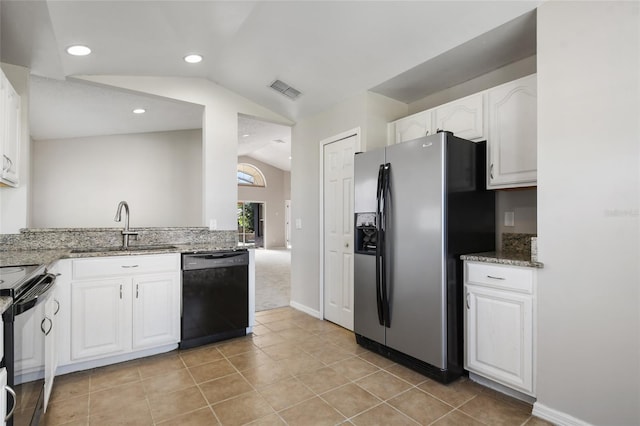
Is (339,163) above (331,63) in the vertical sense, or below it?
below

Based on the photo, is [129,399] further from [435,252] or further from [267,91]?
[267,91]

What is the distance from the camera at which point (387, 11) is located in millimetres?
2320

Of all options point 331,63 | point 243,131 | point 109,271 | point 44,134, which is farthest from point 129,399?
point 243,131

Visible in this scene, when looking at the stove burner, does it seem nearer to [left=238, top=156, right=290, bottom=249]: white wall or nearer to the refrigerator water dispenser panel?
the refrigerator water dispenser panel

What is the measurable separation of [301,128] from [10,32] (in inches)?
106

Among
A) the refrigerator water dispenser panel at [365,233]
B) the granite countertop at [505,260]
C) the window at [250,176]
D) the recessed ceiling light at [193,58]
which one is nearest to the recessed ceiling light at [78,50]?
the recessed ceiling light at [193,58]

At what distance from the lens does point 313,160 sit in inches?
159

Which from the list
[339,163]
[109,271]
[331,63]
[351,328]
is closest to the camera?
[109,271]

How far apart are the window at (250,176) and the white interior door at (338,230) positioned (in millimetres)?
9611

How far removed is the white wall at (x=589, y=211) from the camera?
5.49 feet

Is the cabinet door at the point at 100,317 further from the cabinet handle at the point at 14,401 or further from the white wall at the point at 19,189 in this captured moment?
the cabinet handle at the point at 14,401

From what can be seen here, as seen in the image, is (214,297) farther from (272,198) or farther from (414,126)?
(272,198)

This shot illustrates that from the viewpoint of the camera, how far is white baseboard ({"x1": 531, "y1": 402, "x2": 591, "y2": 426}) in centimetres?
183

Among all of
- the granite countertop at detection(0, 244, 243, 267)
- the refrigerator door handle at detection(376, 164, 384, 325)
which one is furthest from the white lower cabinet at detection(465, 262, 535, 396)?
the granite countertop at detection(0, 244, 243, 267)
